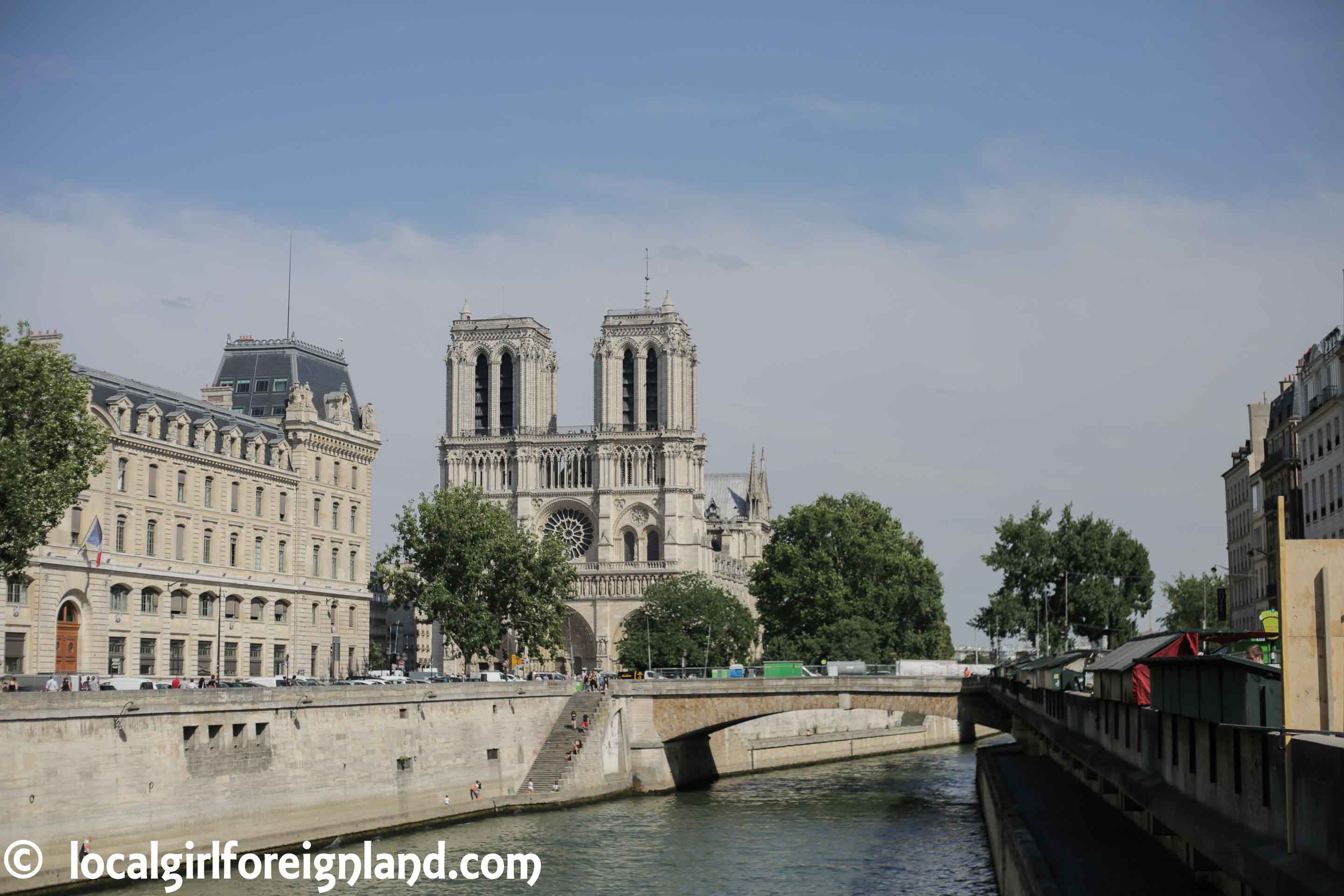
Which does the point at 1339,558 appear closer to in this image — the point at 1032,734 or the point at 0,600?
the point at 1032,734

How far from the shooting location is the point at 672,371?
14362 cm

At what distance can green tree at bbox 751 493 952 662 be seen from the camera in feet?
381

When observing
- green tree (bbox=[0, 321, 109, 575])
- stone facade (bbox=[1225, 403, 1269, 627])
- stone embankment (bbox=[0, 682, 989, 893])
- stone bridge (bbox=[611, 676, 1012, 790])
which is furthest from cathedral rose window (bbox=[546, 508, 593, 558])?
green tree (bbox=[0, 321, 109, 575])

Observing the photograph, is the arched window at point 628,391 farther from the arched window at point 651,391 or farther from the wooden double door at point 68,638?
the wooden double door at point 68,638

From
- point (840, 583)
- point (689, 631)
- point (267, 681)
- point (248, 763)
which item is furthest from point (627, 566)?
point (248, 763)

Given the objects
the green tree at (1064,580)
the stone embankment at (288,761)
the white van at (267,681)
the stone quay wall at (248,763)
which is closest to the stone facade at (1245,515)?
the green tree at (1064,580)

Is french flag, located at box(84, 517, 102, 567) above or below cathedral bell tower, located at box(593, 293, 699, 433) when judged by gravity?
below

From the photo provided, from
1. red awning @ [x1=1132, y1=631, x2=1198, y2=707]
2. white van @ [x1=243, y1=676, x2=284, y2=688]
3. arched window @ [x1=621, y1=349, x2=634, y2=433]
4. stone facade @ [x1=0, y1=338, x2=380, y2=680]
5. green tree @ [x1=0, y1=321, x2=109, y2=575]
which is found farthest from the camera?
arched window @ [x1=621, y1=349, x2=634, y2=433]

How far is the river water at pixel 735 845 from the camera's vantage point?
41.9 metres

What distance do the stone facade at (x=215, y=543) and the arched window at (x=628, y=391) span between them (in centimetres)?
5246

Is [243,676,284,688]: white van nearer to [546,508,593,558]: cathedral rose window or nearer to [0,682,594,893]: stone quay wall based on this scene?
[0,682,594,893]: stone quay wall

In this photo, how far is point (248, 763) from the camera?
47.8 m

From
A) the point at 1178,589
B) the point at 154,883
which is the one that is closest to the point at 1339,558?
the point at 154,883

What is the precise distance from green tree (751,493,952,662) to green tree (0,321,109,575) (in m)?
71.3
